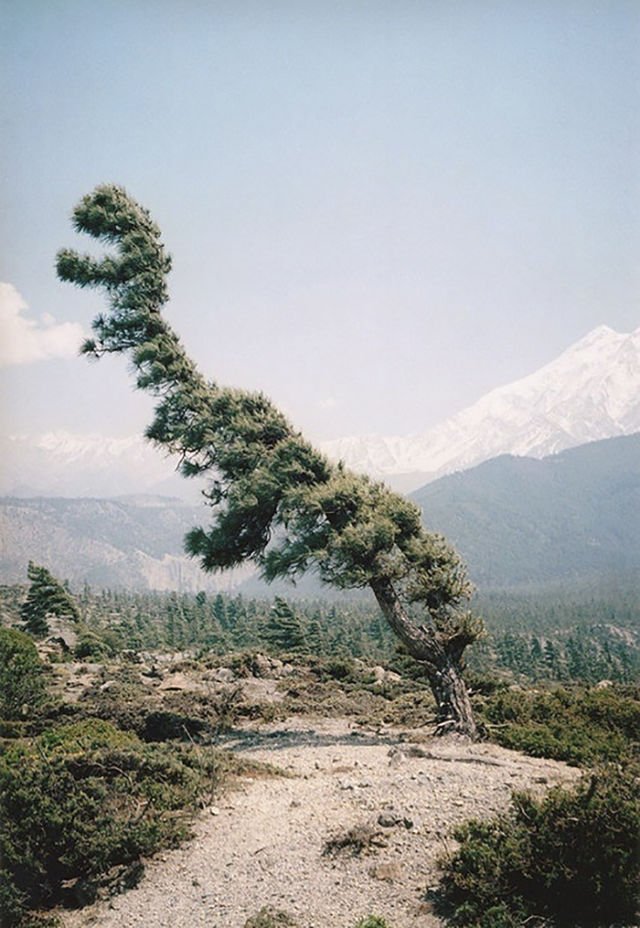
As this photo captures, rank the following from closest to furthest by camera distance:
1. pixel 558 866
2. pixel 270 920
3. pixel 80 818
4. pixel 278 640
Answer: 1. pixel 558 866
2. pixel 270 920
3. pixel 80 818
4. pixel 278 640

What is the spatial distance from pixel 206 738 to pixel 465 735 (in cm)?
604

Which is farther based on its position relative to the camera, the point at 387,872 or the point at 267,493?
the point at 267,493

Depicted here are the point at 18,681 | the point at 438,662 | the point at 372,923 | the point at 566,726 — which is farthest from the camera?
the point at 18,681

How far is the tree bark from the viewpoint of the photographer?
1451 centimetres

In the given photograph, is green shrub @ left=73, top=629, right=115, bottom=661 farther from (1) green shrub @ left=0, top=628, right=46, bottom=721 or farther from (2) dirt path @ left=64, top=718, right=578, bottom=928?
(2) dirt path @ left=64, top=718, right=578, bottom=928

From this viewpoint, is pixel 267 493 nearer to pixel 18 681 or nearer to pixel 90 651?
pixel 18 681

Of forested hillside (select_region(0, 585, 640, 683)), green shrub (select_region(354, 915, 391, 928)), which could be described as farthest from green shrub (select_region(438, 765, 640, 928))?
forested hillside (select_region(0, 585, 640, 683))

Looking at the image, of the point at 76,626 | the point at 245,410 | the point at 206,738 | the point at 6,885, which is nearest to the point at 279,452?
the point at 245,410

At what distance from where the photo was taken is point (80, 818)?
852 cm

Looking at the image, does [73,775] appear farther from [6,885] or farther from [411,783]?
[411,783]

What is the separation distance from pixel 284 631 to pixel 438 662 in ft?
117

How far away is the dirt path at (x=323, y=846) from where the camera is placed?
706 cm

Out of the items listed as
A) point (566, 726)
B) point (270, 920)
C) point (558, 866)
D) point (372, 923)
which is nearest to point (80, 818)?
point (270, 920)

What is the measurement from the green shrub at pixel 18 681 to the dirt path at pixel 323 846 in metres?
8.82
